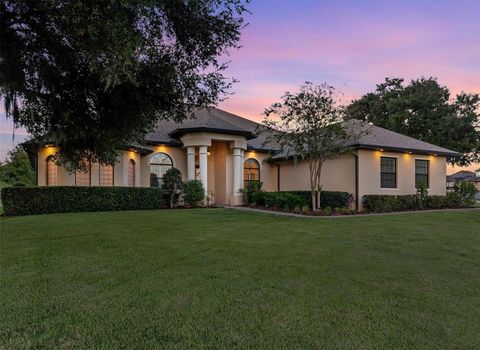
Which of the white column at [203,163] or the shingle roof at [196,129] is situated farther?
the white column at [203,163]

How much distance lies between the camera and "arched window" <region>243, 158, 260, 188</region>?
2253cm

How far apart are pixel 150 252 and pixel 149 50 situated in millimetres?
3670

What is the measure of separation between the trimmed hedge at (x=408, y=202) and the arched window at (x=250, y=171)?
7386mm

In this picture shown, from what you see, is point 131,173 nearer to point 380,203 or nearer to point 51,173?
point 51,173

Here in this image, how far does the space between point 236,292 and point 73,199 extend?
13.3 m

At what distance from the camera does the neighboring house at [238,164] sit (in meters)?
18.0

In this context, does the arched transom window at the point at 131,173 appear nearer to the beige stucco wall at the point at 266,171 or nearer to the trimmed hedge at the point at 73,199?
the trimmed hedge at the point at 73,199

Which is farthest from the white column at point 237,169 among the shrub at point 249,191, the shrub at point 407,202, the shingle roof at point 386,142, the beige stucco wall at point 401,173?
the shrub at point 407,202

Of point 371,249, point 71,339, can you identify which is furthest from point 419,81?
point 71,339

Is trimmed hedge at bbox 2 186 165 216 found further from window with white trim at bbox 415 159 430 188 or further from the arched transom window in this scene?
window with white trim at bbox 415 159 430 188

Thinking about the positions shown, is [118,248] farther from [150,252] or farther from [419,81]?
[419,81]

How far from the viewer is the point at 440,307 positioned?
421cm

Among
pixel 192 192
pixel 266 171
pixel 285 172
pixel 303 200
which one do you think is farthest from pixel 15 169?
pixel 303 200

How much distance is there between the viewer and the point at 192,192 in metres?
18.6
